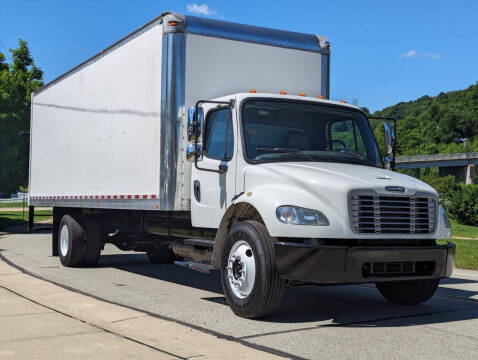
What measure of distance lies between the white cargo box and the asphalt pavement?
1295mm

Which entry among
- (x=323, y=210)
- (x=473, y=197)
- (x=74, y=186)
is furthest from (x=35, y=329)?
(x=473, y=197)

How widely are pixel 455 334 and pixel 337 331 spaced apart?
117 centimetres

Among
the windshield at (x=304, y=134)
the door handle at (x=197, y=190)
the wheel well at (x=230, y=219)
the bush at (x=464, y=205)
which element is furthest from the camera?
the bush at (x=464, y=205)

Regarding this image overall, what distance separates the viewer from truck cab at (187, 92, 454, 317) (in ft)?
21.5

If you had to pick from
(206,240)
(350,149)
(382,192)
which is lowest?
(206,240)

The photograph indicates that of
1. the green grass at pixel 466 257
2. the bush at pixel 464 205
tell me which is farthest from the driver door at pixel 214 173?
the bush at pixel 464 205

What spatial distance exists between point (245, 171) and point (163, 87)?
2.06m

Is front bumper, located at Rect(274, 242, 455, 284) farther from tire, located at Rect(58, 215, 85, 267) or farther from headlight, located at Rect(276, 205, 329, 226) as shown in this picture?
tire, located at Rect(58, 215, 85, 267)

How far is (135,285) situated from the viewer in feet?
32.7

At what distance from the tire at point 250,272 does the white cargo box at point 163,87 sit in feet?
5.24

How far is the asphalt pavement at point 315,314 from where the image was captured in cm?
578

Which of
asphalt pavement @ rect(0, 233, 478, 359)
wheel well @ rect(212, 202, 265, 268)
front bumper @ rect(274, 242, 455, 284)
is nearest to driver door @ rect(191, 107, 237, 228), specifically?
wheel well @ rect(212, 202, 265, 268)

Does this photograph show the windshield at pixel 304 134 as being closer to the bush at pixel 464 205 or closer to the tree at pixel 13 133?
the tree at pixel 13 133

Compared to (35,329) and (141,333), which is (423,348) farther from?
(35,329)
